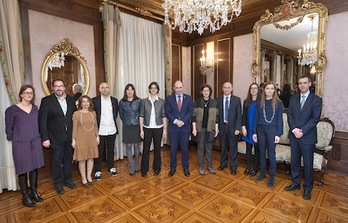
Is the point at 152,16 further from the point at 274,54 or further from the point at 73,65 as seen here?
the point at 274,54

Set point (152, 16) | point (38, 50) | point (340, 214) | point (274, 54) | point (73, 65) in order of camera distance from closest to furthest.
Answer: point (340, 214) < point (38, 50) < point (73, 65) < point (274, 54) < point (152, 16)

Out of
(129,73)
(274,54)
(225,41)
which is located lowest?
(129,73)

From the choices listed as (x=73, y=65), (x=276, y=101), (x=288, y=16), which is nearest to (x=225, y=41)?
(x=288, y=16)

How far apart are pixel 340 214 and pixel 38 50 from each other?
4.66 meters

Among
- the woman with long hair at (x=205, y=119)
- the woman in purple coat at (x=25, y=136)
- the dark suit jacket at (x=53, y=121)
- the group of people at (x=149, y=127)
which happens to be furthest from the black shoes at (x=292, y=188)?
the woman in purple coat at (x=25, y=136)

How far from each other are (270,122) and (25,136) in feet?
10.9

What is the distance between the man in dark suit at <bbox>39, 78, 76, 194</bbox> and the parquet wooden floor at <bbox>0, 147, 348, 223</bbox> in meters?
0.29

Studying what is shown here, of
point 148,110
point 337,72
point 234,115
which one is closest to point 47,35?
point 148,110

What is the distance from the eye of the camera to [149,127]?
11.1ft

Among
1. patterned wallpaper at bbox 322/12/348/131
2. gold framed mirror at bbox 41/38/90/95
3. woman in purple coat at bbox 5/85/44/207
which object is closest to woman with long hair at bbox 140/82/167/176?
gold framed mirror at bbox 41/38/90/95

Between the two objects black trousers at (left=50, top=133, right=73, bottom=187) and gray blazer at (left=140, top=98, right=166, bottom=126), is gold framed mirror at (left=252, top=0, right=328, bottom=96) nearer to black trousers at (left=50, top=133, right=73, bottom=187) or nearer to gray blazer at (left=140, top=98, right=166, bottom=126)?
gray blazer at (left=140, top=98, right=166, bottom=126)

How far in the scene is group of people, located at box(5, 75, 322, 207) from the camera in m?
2.62

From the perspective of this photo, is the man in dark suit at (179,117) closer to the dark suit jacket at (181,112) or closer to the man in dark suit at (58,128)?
the dark suit jacket at (181,112)

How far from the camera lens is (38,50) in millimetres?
3201
